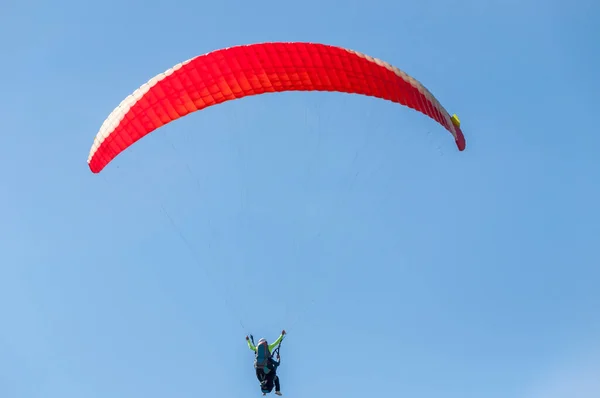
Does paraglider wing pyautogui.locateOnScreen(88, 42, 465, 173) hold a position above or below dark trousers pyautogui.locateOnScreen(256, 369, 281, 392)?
above

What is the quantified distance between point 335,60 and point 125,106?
5.46m

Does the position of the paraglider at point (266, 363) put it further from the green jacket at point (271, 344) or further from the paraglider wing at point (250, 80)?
the paraglider wing at point (250, 80)

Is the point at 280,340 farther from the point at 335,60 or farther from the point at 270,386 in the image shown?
the point at 335,60

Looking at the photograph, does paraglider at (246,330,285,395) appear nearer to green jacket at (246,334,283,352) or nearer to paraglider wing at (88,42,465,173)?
green jacket at (246,334,283,352)

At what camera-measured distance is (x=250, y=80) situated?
2338 centimetres

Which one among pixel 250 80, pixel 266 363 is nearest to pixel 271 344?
pixel 266 363

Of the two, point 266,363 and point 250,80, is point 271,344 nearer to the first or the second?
point 266,363

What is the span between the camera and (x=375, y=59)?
23828 mm

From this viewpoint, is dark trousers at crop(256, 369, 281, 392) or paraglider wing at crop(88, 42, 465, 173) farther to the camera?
dark trousers at crop(256, 369, 281, 392)

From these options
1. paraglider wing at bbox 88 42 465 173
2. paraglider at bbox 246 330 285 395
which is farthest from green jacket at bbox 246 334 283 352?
paraglider wing at bbox 88 42 465 173

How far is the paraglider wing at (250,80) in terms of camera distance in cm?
2312

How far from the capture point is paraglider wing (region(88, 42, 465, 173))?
2312 cm

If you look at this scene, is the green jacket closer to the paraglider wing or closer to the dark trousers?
the dark trousers

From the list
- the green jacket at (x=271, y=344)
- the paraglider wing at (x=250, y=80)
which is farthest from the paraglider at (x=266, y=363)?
the paraglider wing at (x=250, y=80)
